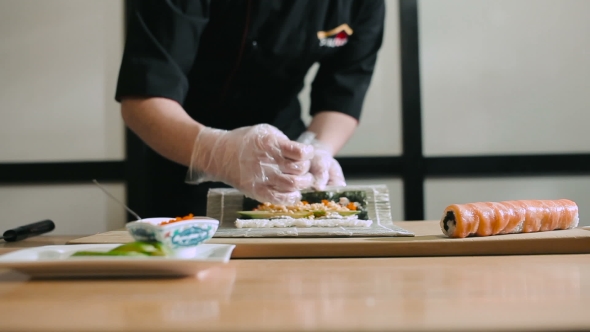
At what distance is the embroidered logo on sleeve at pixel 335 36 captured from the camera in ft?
4.65

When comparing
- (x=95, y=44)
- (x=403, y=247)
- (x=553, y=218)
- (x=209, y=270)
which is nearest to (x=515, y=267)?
(x=403, y=247)

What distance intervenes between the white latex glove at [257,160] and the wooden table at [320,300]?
418 millimetres

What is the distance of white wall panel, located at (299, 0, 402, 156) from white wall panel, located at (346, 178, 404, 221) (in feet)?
0.37

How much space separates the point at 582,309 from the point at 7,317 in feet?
1.63

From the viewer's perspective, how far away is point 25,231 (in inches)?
43.1

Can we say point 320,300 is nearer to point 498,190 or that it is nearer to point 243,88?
point 243,88

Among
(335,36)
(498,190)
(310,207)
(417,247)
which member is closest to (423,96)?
(498,190)

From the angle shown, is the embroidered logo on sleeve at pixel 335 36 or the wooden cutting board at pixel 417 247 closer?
the wooden cutting board at pixel 417 247

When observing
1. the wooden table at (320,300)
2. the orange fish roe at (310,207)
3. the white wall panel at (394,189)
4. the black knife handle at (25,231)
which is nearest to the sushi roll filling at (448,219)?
the wooden table at (320,300)

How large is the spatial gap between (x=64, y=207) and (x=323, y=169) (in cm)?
135

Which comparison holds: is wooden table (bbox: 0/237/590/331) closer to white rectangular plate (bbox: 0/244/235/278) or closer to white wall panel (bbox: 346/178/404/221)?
white rectangular plate (bbox: 0/244/235/278)

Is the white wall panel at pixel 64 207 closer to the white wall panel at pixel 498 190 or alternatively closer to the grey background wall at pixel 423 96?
the grey background wall at pixel 423 96

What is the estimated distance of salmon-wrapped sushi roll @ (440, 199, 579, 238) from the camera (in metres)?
0.80

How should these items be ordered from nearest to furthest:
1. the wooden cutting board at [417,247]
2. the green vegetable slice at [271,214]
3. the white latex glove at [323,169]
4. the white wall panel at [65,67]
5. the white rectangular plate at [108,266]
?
the white rectangular plate at [108,266]
the wooden cutting board at [417,247]
the green vegetable slice at [271,214]
the white latex glove at [323,169]
the white wall panel at [65,67]
